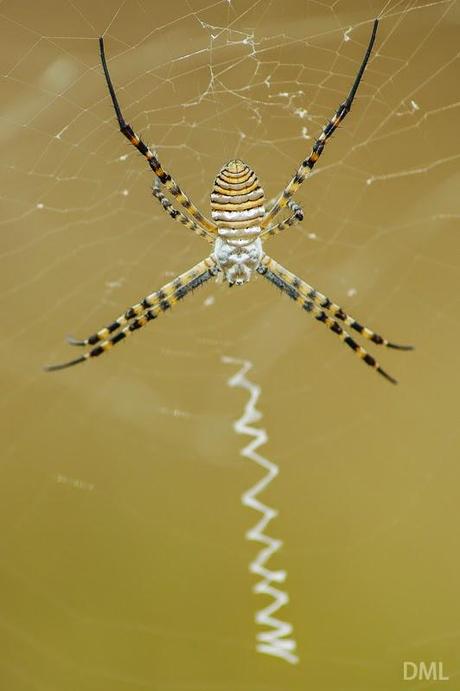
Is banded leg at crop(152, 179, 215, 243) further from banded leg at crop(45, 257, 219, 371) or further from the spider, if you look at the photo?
banded leg at crop(45, 257, 219, 371)

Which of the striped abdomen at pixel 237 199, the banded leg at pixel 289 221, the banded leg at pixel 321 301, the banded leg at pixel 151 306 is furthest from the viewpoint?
the banded leg at pixel 321 301

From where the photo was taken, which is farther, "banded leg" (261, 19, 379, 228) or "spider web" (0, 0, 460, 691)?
"spider web" (0, 0, 460, 691)

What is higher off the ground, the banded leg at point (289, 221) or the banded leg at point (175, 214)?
the banded leg at point (175, 214)

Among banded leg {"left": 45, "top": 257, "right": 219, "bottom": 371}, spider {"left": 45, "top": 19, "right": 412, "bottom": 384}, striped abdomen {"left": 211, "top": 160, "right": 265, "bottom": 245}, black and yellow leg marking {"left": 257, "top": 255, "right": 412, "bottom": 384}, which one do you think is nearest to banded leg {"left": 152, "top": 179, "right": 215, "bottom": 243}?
spider {"left": 45, "top": 19, "right": 412, "bottom": 384}

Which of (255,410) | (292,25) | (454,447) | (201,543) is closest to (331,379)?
(255,410)

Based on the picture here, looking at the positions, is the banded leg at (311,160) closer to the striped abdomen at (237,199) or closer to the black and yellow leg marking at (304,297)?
the striped abdomen at (237,199)

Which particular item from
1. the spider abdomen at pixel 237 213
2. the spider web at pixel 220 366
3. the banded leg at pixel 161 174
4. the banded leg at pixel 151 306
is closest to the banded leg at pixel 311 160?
the spider abdomen at pixel 237 213

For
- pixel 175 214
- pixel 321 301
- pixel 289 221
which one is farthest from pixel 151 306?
pixel 289 221

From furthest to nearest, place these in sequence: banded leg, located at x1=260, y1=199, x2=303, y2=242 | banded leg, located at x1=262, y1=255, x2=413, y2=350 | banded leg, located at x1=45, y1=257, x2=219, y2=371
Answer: banded leg, located at x1=262, y1=255, x2=413, y2=350 → banded leg, located at x1=45, y1=257, x2=219, y2=371 → banded leg, located at x1=260, y1=199, x2=303, y2=242

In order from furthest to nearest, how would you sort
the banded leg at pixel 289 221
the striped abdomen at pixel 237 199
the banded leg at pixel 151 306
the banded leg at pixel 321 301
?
the banded leg at pixel 321 301, the banded leg at pixel 151 306, the banded leg at pixel 289 221, the striped abdomen at pixel 237 199
